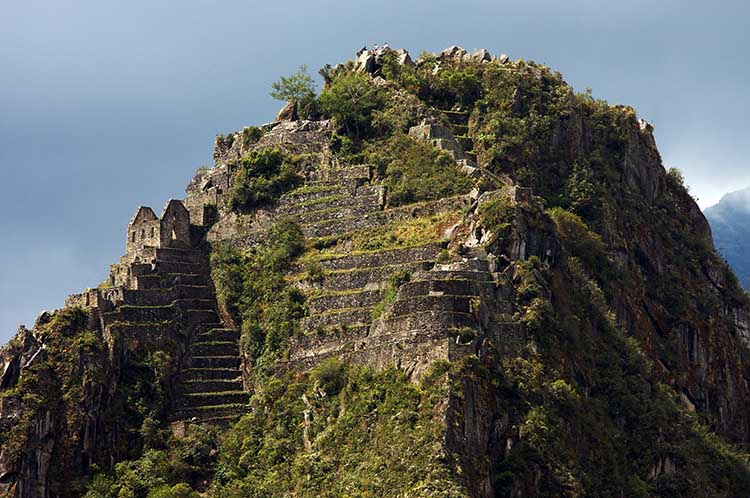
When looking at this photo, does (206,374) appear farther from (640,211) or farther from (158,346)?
(640,211)

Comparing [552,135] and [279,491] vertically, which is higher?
[552,135]

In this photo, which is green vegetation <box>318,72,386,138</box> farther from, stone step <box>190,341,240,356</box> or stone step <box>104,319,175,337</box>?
stone step <box>104,319,175,337</box>

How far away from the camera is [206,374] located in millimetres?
100250

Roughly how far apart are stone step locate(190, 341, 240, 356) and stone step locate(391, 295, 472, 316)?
17106 millimetres

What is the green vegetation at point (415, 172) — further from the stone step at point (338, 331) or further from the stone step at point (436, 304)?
the stone step at point (436, 304)

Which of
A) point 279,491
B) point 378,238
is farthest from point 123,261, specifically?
point 279,491

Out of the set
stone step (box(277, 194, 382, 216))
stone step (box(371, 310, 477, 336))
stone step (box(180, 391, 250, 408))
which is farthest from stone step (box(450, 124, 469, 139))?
stone step (box(371, 310, 477, 336))

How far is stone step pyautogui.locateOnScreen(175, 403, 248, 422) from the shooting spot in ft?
318

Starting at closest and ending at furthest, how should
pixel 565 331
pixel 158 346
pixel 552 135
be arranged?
pixel 565 331 < pixel 158 346 < pixel 552 135

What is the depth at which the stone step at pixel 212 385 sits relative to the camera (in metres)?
98.9

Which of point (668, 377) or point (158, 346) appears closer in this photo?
point (158, 346)

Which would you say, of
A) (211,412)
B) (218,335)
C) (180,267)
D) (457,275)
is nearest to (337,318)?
(457,275)

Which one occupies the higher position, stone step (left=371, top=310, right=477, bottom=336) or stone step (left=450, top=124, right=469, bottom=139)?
stone step (left=450, top=124, right=469, bottom=139)

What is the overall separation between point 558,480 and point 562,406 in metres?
4.97
